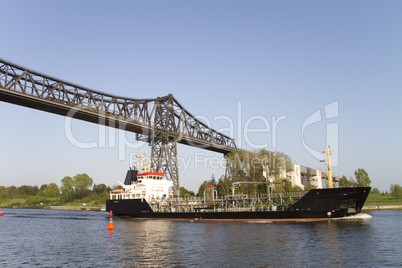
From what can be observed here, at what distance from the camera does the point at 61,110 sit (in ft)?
170

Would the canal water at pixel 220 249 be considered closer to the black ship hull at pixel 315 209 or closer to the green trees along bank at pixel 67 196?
→ the black ship hull at pixel 315 209

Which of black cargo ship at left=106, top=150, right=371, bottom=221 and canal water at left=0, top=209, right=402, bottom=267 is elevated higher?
black cargo ship at left=106, top=150, right=371, bottom=221

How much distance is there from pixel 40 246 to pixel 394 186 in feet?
304

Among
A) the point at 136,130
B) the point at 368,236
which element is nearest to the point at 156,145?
the point at 136,130

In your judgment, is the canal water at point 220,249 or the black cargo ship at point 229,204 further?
the black cargo ship at point 229,204

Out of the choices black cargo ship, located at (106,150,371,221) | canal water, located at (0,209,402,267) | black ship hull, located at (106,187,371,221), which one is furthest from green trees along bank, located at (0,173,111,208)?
canal water, located at (0,209,402,267)

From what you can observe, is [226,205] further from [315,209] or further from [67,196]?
[67,196]

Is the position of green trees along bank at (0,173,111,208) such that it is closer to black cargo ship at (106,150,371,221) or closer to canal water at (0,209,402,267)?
black cargo ship at (106,150,371,221)

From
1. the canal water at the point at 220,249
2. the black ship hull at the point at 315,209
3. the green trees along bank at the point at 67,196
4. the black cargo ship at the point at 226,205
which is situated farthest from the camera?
the green trees along bank at the point at 67,196

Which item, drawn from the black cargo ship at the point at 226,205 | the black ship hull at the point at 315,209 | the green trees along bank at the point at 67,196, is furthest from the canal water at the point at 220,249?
the green trees along bank at the point at 67,196

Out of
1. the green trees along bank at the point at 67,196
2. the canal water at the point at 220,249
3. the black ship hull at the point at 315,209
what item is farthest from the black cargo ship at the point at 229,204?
the green trees along bank at the point at 67,196

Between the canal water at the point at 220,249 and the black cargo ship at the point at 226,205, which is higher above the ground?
the black cargo ship at the point at 226,205

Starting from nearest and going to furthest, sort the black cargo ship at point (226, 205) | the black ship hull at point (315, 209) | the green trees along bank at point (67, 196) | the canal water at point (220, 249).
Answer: the canal water at point (220, 249) < the black ship hull at point (315, 209) < the black cargo ship at point (226, 205) < the green trees along bank at point (67, 196)

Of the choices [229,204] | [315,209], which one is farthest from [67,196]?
[315,209]
